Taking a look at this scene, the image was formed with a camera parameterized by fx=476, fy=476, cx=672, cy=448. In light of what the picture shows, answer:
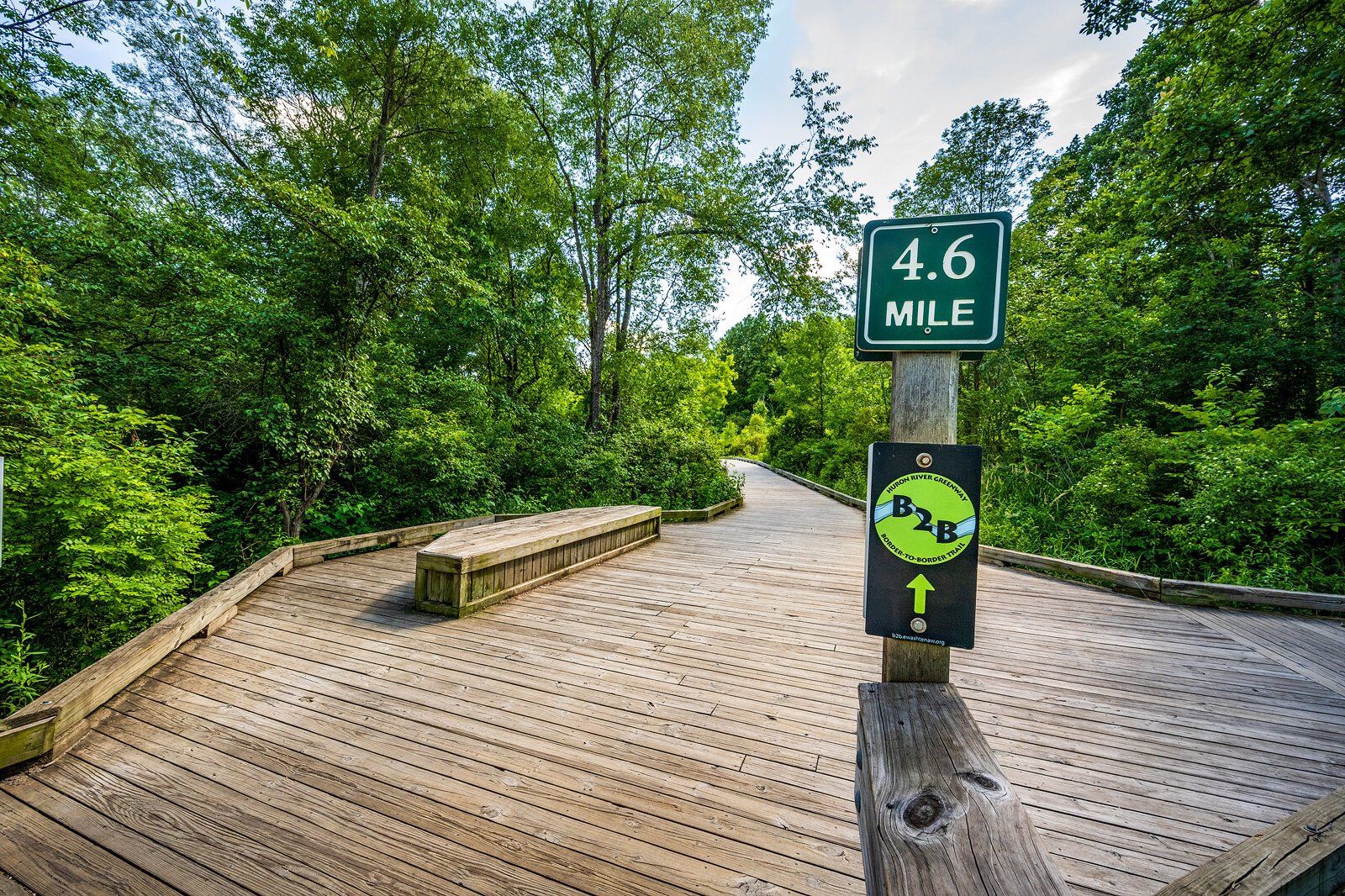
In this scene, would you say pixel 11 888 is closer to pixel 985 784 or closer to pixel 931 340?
pixel 985 784

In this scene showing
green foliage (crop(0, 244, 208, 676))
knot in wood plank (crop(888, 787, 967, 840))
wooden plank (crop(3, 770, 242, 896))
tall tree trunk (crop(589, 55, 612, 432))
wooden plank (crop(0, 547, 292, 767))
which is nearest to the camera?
knot in wood plank (crop(888, 787, 967, 840))

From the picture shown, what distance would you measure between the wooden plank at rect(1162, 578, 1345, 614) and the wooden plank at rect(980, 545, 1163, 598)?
11cm

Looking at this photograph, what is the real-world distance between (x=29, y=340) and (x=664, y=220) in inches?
421

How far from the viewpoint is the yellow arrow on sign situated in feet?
5.47

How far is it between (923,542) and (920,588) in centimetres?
16

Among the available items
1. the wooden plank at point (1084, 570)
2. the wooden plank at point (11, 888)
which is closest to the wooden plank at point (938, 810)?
the wooden plank at point (11, 888)

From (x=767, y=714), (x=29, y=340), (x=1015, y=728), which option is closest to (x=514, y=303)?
(x=29, y=340)

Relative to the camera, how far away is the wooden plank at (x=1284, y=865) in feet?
4.07

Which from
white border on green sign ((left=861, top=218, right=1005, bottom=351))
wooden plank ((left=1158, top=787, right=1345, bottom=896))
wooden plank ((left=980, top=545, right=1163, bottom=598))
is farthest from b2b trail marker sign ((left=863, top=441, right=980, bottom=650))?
wooden plank ((left=980, top=545, right=1163, bottom=598))

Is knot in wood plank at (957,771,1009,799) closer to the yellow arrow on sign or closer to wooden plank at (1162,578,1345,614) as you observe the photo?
the yellow arrow on sign

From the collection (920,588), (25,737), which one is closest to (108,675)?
(25,737)

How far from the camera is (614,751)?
7.98 feet

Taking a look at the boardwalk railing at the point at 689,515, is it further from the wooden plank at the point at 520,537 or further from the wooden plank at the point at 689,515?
the wooden plank at the point at 520,537

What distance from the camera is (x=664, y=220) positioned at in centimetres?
1155
